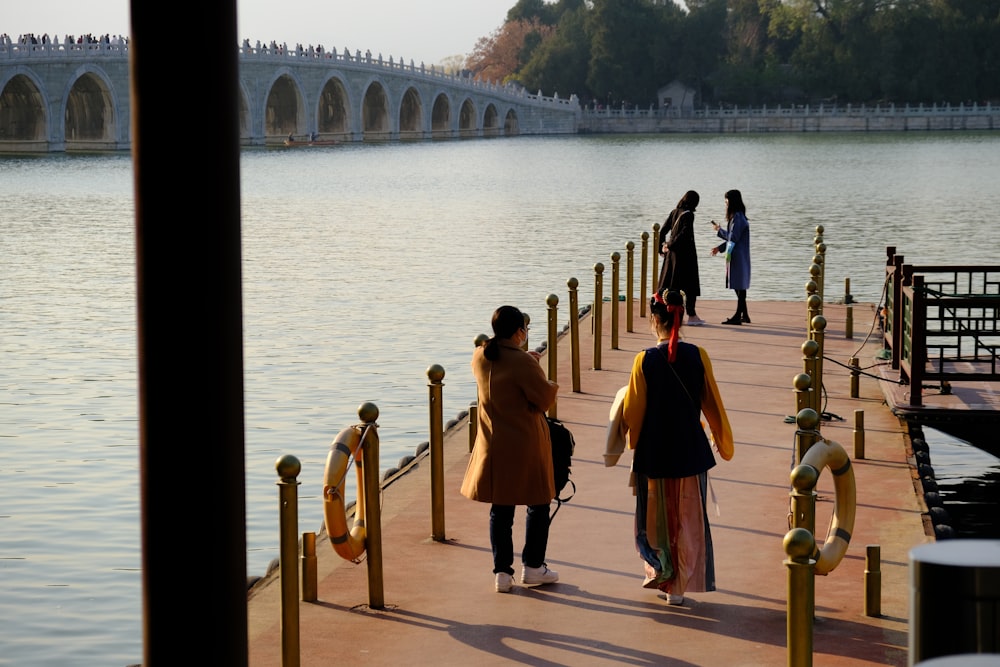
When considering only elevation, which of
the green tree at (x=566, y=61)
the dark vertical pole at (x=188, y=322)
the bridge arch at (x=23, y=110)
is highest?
the green tree at (x=566, y=61)

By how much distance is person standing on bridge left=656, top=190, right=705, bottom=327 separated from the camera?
41.5ft

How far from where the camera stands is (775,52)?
100812 millimetres

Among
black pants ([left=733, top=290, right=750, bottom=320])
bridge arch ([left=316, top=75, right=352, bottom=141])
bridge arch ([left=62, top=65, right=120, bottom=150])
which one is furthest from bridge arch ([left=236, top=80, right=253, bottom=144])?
black pants ([left=733, top=290, right=750, bottom=320])

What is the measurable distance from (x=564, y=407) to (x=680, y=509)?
4.29 metres

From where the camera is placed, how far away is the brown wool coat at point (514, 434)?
5938 mm

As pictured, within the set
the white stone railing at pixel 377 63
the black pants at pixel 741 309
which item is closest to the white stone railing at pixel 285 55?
the white stone railing at pixel 377 63

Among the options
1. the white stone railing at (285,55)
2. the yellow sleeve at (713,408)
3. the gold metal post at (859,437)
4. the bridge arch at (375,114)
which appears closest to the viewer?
the yellow sleeve at (713,408)

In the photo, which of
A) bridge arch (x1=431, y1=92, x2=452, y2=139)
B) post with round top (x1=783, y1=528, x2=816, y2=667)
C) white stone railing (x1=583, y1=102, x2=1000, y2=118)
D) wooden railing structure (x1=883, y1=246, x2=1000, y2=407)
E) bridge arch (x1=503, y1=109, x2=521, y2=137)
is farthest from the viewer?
bridge arch (x1=503, y1=109, x2=521, y2=137)

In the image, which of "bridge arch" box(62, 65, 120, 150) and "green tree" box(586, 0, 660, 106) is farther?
"green tree" box(586, 0, 660, 106)

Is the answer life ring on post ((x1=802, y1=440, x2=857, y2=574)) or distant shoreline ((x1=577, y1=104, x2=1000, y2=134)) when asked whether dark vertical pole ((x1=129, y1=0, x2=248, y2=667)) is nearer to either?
life ring on post ((x1=802, y1=440, x2=857, y2=574))

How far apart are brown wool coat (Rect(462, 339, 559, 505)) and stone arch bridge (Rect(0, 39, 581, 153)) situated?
126 ft

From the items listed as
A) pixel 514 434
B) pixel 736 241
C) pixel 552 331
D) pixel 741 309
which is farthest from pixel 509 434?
pixel 741 309

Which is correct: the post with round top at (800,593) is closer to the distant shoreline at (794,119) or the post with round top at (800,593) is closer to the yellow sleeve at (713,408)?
the yellow sleeve at (713,408)

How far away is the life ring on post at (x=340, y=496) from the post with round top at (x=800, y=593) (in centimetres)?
201
